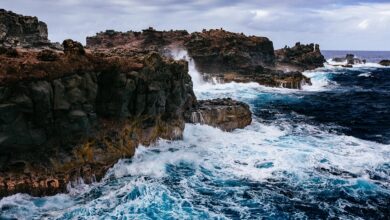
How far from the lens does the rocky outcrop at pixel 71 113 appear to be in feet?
68.8

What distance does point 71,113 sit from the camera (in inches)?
906

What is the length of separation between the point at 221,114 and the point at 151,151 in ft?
32.2

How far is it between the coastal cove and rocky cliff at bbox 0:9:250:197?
0.20ft

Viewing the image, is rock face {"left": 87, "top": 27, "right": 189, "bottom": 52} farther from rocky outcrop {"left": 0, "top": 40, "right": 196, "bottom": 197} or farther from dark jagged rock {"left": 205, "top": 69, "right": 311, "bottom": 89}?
rocky outcrop {"left": 0, "top": 40, "right": 196, "bottom": 197}

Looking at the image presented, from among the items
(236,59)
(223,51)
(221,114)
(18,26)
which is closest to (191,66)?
(223,51)

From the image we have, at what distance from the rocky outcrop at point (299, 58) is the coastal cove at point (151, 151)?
227 feet

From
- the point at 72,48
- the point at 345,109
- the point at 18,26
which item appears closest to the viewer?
the point at 72,48

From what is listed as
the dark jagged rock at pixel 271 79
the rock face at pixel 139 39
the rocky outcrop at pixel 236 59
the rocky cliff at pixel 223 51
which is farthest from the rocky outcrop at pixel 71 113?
the rock face at pixel 139 39

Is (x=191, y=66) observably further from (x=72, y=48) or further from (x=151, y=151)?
(x=72, y=48)

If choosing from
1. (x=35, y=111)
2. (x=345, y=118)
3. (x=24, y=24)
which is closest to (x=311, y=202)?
(x=35, y=111)

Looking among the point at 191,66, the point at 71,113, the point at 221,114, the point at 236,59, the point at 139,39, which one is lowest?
the point at 221,114

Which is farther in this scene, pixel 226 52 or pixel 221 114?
pixel 226 52

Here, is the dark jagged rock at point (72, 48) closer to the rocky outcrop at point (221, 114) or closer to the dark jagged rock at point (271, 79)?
the rocky outcrop at point (221, 114)

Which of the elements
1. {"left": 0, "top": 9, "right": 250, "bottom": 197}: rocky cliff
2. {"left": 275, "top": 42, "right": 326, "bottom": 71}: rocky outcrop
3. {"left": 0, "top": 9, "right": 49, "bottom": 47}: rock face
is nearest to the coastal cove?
{"left": 0, "top": 9, "right": 250, "bottom": 197}: rocky cliff
